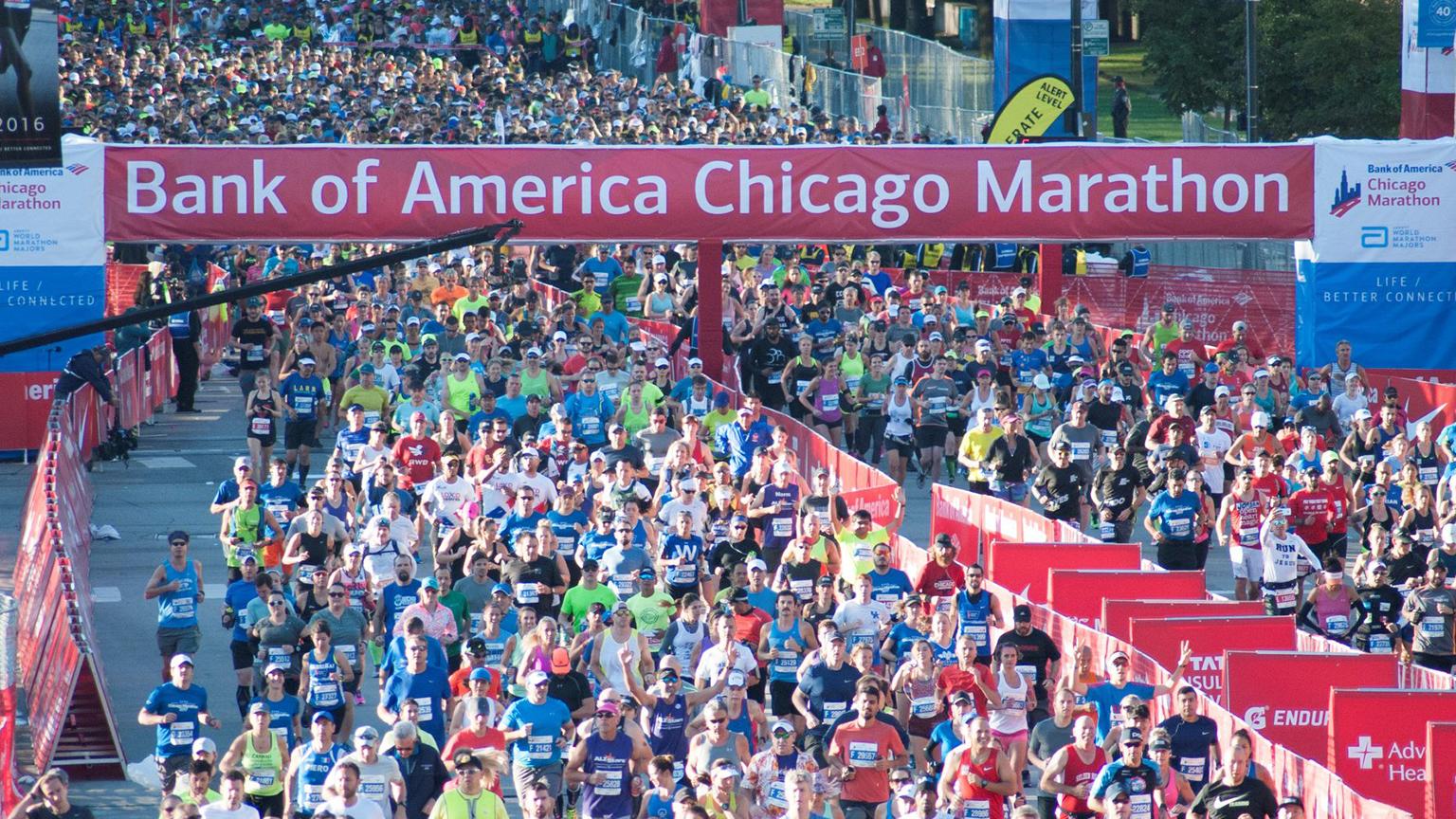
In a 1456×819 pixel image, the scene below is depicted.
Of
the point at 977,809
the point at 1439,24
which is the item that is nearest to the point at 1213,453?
the point at 977,809

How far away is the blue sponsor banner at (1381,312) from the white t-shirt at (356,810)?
1663cm

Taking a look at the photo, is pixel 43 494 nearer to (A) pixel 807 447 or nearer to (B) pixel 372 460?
(B) pixel 372 460

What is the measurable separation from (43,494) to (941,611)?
8.23m

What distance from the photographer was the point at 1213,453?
21828 millimetres

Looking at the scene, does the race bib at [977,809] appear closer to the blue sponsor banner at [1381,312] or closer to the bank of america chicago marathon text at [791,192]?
the bank of america chicago marathon text at [791,192]

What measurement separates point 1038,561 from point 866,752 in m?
4.22

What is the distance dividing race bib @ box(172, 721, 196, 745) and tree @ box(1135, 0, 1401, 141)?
40.0m

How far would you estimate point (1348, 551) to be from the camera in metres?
22.9

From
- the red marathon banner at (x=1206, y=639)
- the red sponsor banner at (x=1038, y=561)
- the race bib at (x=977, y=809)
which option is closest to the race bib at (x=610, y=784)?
the race bib at (x=977, y=809)

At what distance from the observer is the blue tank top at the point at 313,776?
13703 mm

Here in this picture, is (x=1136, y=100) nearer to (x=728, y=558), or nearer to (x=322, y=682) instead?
(x=728, y=558)

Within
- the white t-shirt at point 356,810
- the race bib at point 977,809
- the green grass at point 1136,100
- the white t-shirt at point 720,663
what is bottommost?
the race bib at point 977,809

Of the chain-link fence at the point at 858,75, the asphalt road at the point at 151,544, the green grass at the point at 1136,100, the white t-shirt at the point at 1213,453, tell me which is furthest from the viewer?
the green grass at the point at 1136,100

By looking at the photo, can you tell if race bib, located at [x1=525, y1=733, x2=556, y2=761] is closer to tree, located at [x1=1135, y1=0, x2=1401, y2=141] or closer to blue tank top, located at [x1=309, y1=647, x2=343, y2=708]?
blue tank top, located at [x1=309, y1=647, x2=343, y2=708]
